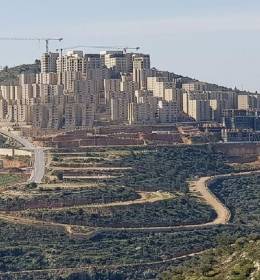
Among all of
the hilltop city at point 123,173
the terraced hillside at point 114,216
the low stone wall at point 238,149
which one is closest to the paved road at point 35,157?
the hilltop city at point 123,173

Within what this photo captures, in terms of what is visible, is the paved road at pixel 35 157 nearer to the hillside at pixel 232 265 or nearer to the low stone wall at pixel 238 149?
the low stone wall at pixel 238 149

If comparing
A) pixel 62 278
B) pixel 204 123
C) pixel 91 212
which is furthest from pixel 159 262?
pixel 204 123

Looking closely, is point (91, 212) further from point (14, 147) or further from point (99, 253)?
point (14, 147)

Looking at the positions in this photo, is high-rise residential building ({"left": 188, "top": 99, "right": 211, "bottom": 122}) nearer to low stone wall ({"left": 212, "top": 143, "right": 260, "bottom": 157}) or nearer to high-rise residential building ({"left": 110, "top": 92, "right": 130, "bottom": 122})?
high-rise residential building ({"left": 110, "top": 92, "right": 130, "bottom": 122})

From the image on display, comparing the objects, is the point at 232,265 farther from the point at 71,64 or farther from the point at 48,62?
the point at 48,62

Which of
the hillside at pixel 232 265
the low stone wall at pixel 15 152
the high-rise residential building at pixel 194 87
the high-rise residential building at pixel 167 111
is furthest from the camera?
the high-rise residential building at pixel 194 87
